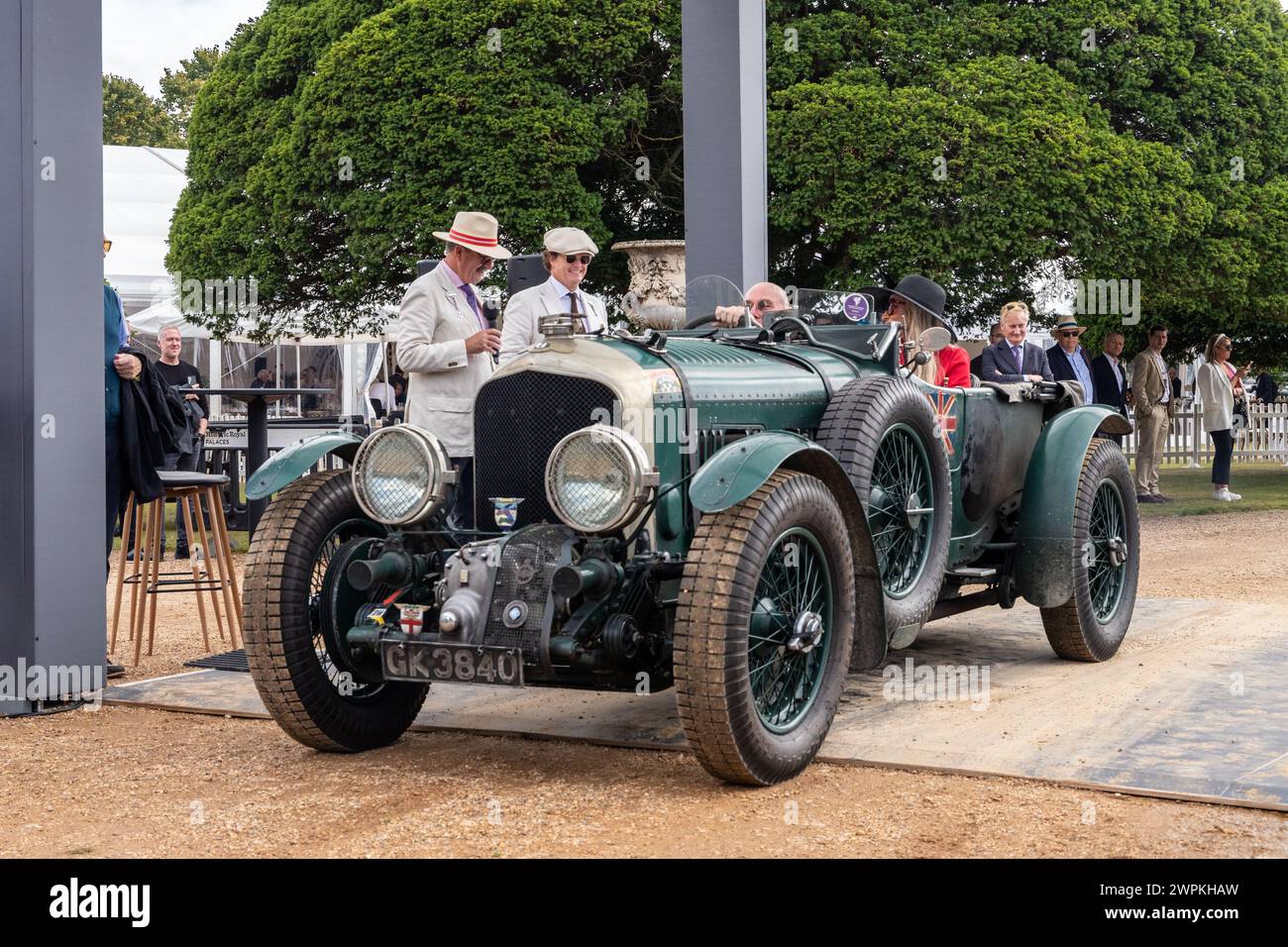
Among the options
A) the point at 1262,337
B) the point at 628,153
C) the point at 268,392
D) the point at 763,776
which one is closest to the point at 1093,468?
the point at 763,776

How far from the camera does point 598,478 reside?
4.46 m

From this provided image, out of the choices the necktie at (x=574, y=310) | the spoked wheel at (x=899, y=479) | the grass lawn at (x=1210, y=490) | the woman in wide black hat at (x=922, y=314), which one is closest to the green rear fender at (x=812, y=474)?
the spoked wheel at (x=899, y=479)

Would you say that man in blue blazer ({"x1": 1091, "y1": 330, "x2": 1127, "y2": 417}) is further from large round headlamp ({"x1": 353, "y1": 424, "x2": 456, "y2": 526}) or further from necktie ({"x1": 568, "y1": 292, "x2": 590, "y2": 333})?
large round headlamp ({"x1": 353, "y1": 424, "x2": 456, "y2": 526})

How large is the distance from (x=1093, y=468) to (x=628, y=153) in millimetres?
9398

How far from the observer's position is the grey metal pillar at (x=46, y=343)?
589 centimetres

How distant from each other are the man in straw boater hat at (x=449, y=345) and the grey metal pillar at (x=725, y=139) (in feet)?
9.83

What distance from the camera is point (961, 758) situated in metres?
4.70

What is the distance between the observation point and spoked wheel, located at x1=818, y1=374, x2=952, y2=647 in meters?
5.11

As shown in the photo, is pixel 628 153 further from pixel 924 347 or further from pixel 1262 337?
pixel 1262 337

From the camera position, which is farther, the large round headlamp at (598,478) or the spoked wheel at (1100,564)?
the spoked wheel at (1100,564)

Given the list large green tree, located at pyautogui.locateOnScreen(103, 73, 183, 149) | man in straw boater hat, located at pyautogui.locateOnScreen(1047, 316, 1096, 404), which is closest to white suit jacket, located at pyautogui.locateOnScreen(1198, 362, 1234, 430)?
man in straw boater hat, located at pyautogui.locateOnScreen(1047, 316, 1096, 404)

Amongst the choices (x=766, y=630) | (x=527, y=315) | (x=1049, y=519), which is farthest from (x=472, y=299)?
(x=1049, y=519)

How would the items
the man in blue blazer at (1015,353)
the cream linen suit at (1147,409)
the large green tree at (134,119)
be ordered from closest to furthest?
the man in blue blazer at (1015,353)
the cream linen suit at (1147,409)
the large green tree at (134,119)

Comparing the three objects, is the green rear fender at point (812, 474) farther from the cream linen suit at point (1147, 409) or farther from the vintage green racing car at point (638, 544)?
the cream linen suit at point (1147, 409)
